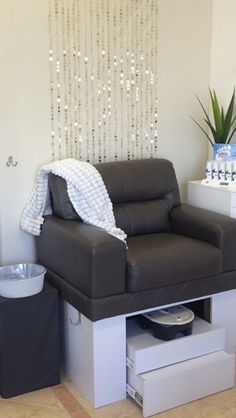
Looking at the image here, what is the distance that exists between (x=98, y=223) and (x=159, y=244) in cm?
32

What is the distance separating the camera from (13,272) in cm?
246

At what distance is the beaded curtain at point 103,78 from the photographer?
2.66 meters

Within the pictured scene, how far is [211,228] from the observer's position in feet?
7.88

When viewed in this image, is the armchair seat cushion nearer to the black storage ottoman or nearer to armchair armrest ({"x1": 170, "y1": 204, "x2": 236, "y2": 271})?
armchair armrest ({"x1": 170, "y1": 204, "x2": 236, "y2": 271})

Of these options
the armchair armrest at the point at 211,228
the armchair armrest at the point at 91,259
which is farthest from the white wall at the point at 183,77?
the armchair armrest at the point at 91,259

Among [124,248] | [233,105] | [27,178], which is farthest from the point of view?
[233,105]

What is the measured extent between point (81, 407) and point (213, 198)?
4.29ft

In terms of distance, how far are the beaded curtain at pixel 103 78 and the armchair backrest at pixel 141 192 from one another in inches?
8.3

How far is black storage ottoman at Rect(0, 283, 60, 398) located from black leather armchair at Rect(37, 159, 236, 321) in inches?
5.3

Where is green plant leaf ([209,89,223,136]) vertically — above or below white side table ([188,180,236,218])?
above

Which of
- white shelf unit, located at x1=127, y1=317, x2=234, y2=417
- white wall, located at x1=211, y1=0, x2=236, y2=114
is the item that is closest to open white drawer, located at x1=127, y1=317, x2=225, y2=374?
white shelf unit, located at x1=127, y1=317, x2=234, y2=417

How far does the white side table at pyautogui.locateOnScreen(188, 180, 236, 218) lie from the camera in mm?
2582

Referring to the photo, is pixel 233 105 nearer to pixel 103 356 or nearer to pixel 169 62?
pixel 169 62

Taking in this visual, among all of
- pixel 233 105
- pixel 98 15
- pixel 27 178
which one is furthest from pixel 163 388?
pixel 98 15
